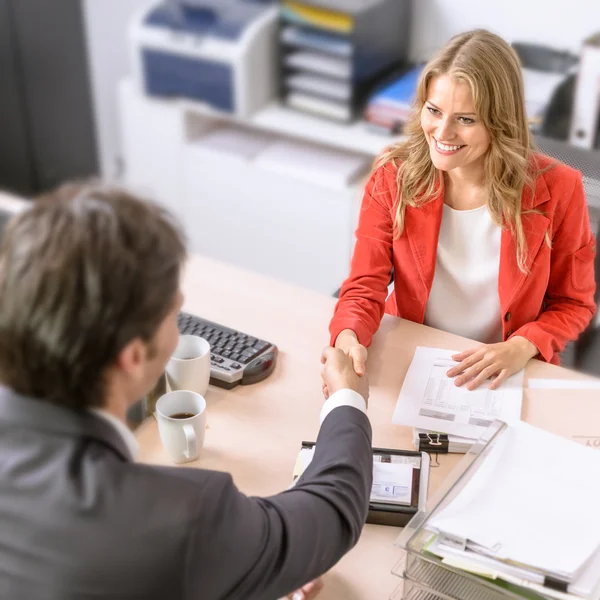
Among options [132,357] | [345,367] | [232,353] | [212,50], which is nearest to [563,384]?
[345,367]

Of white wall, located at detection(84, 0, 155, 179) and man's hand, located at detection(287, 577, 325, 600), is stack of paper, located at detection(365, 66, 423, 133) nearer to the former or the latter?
white wall, located at detection(84, 0, 155, 179)

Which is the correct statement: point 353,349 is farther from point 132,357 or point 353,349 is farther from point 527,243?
point 132,357

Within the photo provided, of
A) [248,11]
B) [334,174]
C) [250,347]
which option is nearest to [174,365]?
[250,347]

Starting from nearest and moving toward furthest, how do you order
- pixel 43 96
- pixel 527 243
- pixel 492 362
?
pixel 492 362, pixel 527 243, pixel 43 96

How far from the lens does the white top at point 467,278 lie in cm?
162

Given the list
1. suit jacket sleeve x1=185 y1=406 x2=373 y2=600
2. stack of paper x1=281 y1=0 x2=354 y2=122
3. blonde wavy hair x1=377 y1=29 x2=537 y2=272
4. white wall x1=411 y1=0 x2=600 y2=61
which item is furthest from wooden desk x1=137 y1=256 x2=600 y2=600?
white wall x1=411 y1=0 x2=600 y2=61

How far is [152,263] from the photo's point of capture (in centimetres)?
82

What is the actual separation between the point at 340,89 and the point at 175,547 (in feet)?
6.71

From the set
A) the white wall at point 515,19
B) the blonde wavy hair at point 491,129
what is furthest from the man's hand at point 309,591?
the white wall at point 515,19

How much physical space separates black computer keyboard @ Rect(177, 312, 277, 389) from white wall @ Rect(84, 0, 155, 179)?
211 cm

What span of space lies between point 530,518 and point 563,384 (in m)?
0.41

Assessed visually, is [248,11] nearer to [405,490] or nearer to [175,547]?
[405,490]

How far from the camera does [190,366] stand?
1.34 m

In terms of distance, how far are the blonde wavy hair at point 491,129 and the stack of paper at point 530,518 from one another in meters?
0.48
